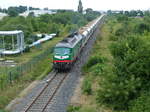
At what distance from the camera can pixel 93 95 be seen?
19344 millimetres

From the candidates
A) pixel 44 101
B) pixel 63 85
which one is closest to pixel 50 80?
pixel 63 85

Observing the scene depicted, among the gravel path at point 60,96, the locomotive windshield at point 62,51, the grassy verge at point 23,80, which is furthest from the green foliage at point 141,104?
the locomotive windshield at point 62,51

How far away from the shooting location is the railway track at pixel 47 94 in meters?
17.1

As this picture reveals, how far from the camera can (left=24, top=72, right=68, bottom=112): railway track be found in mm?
17062

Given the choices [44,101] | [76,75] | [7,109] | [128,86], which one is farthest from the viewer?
[76,75]

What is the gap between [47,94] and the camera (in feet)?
65.5

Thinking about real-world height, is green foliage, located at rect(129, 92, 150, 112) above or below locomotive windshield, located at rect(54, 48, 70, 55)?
below

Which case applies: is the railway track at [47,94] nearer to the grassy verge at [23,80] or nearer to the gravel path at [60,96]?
the gravel path at [60,96]

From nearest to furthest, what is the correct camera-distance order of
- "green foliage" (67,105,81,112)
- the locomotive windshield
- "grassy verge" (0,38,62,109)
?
1. "green foliage" (67,105,81,112)
2. "grassy verge" (0,38,62,109)
3. the locomotive windshield

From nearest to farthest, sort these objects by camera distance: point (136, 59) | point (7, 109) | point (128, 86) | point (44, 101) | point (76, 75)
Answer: point (128, 86), point (136, 59), point (7, 109), point (44, 101), point (76, 75)

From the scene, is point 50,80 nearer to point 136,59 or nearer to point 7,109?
point 7,109

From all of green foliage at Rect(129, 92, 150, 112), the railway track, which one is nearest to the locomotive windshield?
the railway track

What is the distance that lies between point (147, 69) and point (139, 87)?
A: 1.16 meters

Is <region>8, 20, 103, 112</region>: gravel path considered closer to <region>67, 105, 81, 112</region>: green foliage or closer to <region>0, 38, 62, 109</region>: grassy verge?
<region>67, 105, 81, 112</region>: green foliage
